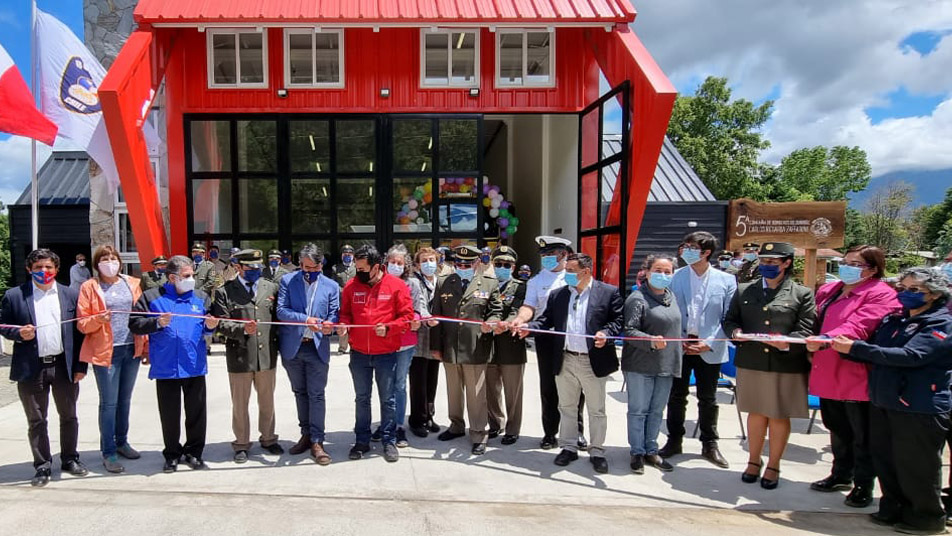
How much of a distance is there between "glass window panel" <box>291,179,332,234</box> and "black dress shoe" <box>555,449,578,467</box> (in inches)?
321

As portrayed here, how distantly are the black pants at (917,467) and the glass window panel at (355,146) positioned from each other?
1005cm

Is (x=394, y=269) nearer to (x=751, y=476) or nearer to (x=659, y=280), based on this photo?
(x=659, y=280)

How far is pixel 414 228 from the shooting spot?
12.0 m

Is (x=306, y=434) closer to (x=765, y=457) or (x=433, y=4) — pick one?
(x=765, y=457)

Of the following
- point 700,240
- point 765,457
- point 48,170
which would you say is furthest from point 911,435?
point 48,170

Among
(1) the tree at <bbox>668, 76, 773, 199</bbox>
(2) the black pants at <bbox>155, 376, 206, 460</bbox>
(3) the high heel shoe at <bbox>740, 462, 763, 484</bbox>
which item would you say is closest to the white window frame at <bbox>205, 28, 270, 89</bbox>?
(2) the black pants at <bbox>155, 376, 206, 460</bbox>

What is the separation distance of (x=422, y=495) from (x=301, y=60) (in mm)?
9995

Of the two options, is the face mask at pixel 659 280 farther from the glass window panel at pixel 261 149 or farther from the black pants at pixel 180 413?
the glass window panel at pixel 261 149

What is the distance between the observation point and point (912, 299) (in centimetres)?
391

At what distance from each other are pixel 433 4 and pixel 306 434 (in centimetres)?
886

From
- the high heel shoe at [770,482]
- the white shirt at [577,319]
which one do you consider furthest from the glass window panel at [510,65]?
the high heel shoe at [770,482]

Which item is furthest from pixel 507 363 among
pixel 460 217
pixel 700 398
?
pixel 460 217

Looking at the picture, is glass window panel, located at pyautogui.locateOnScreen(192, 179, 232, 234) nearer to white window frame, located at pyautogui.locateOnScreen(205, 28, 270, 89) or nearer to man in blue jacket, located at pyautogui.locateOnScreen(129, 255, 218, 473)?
white window frame, located at pyautogui.locateOnScreen(205, 28, 270, 89)

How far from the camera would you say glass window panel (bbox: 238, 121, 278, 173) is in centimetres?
1170
